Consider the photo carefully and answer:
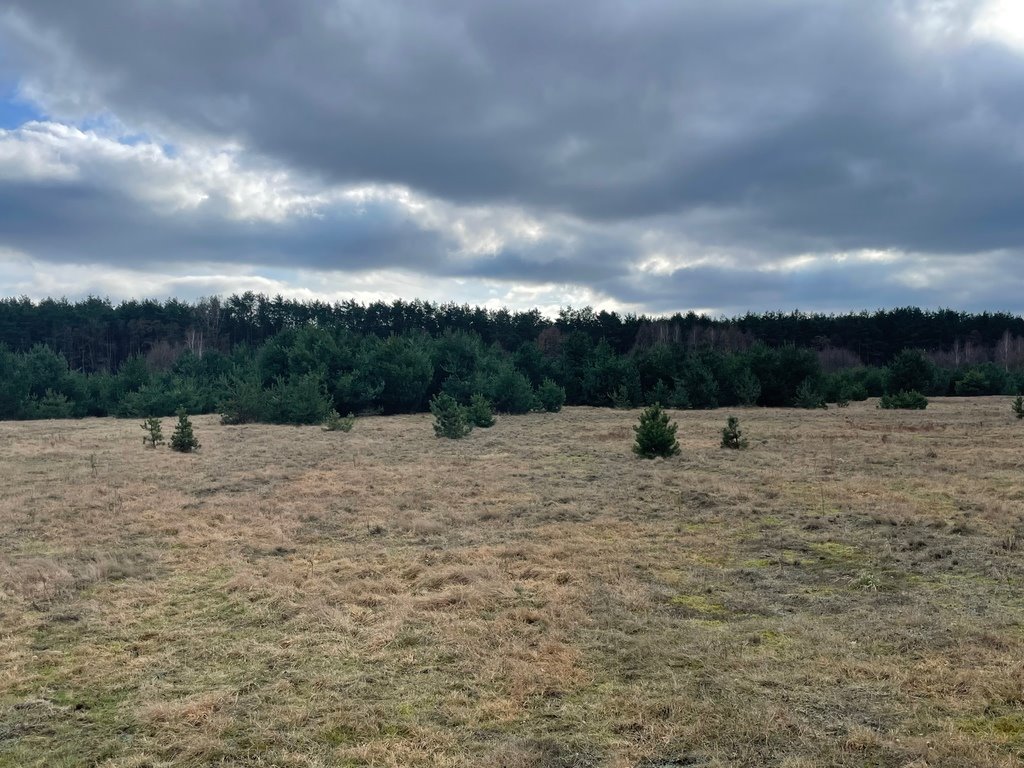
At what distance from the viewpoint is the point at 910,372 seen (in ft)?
132

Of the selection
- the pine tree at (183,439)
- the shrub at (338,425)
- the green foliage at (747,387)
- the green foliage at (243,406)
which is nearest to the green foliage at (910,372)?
the green foliage at (747,387)

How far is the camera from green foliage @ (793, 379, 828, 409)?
3509 centimetres

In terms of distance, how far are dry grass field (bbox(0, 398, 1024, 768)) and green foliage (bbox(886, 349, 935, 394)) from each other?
98.4 ft

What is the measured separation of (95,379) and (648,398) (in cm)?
3108

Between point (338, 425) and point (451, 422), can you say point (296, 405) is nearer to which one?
point (338, 425)

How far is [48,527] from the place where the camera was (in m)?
10.2

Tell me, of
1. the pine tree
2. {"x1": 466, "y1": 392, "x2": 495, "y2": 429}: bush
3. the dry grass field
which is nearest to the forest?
{"x1": 466, "y1": 392, "x2": 495, "y2": 429}: bush

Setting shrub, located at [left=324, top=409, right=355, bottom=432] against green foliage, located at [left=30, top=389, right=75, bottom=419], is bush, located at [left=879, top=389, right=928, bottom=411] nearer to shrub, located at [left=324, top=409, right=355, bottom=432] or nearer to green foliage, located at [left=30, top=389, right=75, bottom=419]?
shrub, located at [left=324, top=409, right=355, bottom=432]

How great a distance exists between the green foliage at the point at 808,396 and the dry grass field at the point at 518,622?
22189mm

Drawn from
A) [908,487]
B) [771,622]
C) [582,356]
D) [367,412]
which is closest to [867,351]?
[582,356]

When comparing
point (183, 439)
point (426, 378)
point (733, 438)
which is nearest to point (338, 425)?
point (183, 439)

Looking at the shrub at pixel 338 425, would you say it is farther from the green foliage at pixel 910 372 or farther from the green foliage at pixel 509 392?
the green foliage at pixel 910 372

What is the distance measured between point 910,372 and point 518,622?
41.1m

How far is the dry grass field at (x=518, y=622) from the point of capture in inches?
157
